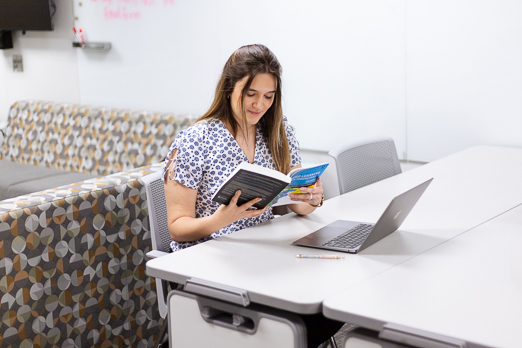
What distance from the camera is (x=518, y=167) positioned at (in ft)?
8.40

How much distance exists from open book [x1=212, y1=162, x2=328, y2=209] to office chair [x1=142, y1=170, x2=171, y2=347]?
1.30 ft

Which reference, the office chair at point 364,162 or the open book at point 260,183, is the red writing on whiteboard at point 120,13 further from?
the open book at point 260,183

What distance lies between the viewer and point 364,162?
263 centimetres

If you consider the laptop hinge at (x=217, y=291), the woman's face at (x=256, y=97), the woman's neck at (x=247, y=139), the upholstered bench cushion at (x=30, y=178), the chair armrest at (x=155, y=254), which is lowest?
the upholstered bench cushion at (x=30, y=178)

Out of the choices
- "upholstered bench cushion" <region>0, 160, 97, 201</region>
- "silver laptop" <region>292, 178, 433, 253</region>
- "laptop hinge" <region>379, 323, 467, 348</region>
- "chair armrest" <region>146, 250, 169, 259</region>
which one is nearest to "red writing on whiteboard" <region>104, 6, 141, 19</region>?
"upholstered bench cushion" <region>0, 160, 97, 201</region>

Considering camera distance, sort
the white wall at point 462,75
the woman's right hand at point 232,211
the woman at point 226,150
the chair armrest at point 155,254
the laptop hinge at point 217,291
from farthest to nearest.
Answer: the white wall at point 462,75
the chair armrest at point 155,254
the woman at point 226,150
the woman's right hand at point 232,211
the laptop hinge at point 217,291

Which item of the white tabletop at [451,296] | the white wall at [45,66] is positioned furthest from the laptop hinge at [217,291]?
the white wall at [45,66]

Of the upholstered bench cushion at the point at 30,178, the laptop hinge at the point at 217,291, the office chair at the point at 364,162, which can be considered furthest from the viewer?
the upholstered bench cushion at the point at 30,178

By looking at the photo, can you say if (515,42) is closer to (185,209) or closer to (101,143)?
(185,209)

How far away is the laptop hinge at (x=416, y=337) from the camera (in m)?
1.12

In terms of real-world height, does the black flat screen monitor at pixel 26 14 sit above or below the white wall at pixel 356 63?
above

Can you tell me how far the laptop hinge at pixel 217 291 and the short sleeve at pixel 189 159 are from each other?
0.48m

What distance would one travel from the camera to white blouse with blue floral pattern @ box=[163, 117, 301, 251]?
1.90 m

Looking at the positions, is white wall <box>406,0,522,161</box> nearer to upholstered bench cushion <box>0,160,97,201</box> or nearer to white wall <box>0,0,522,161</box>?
white wall <box>0,0,522,161</box>
